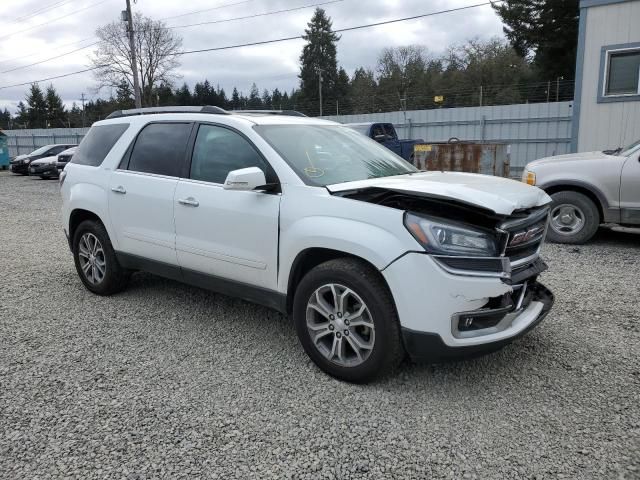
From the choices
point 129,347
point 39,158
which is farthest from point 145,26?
point 129,347

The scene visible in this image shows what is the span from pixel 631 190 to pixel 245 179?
5569 mm

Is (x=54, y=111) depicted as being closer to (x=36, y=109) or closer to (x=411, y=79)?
(x=36, y=109)

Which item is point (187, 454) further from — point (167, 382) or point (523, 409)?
point (523, 409)

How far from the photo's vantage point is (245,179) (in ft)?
11.3

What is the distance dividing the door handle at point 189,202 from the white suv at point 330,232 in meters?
0.02

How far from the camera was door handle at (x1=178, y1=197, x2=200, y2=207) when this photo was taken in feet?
13.2

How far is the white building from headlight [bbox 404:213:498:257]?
425 inches

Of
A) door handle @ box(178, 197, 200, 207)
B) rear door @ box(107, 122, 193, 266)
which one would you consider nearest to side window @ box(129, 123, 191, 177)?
rear door @ box(107, 122, 193, 266)

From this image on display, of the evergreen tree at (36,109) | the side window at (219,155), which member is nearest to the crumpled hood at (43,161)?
the side window at (219,155)

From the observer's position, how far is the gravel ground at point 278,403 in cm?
257

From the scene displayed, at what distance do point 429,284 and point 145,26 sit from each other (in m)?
51.3

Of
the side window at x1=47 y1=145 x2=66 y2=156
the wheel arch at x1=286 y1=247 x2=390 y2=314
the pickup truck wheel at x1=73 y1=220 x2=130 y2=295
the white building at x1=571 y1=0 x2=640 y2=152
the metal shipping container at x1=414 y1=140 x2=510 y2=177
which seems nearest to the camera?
the wheel arch at x1=286 y1=247 x2=390 y2=314

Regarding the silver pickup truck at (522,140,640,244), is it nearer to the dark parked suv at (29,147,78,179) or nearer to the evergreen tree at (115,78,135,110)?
the dark parked suv at (29,147,78,179)

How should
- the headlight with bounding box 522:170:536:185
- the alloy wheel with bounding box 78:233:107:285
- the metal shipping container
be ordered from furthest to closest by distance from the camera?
the metal shipping container < the headlight with bounding box 522:170:536:185 < the alloy wheel with bounding box 78:233:107:285
